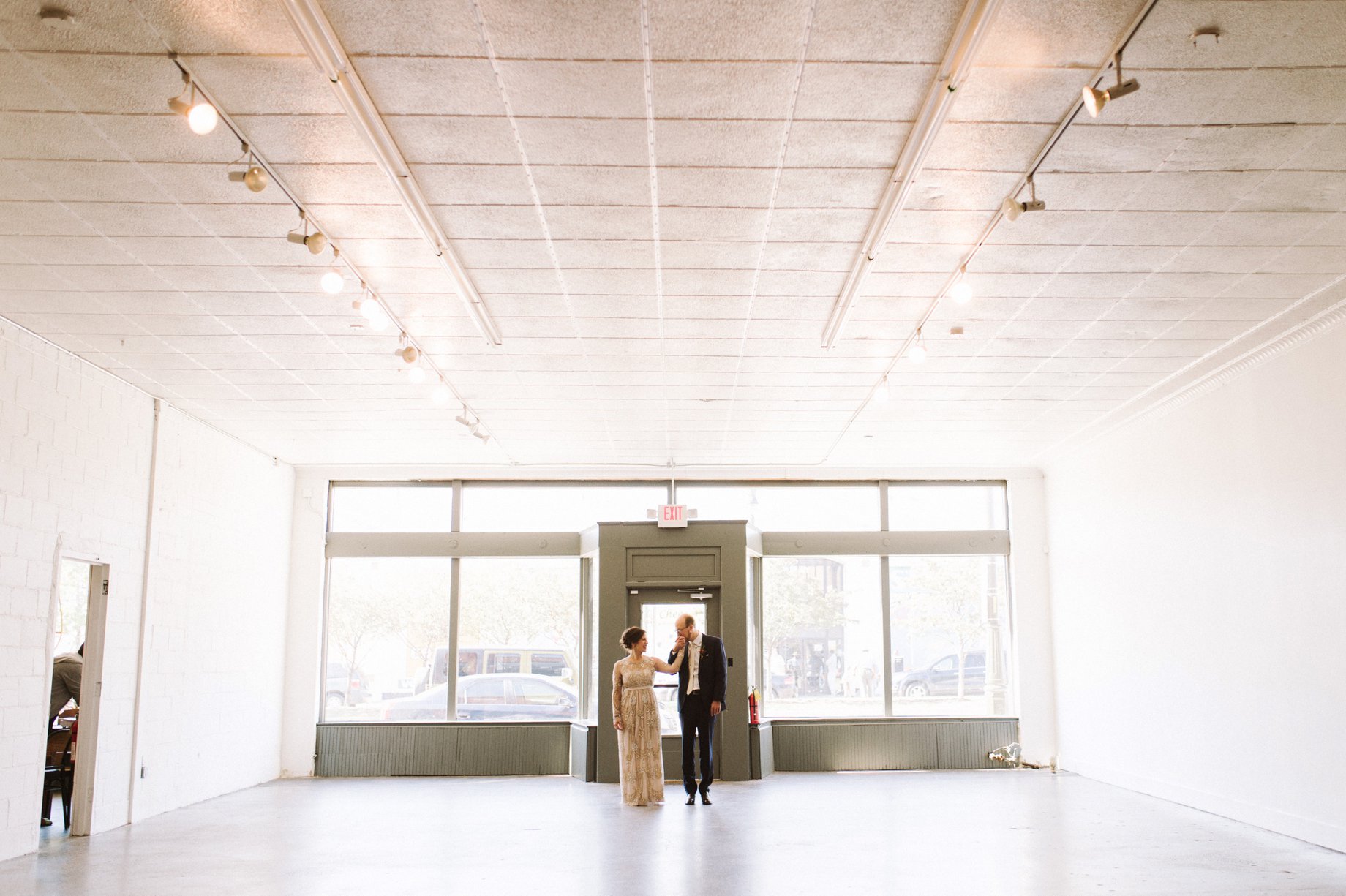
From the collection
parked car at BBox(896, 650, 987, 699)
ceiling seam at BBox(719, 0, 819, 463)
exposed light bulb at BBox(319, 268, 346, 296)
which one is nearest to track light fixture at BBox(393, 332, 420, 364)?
exposed light bulb at BBox(319, 268, 346, 296)

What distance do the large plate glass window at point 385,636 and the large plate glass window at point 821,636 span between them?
3.60m

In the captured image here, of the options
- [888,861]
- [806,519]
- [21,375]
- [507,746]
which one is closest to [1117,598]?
[806,519]

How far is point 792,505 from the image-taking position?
12.8 m

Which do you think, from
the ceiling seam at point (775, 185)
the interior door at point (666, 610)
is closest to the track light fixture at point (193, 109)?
the ceiling seam at point (775, 185)

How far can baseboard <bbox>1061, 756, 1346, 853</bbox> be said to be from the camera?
7078 mm

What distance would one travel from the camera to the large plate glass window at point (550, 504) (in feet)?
41.3

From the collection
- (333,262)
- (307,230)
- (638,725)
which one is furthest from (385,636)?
(307,230)

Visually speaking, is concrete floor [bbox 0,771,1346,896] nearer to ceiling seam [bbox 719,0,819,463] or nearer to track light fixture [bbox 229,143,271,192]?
ceiling seam [bbox 719,0,819,463]

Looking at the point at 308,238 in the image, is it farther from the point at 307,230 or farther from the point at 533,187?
the point at 533,187

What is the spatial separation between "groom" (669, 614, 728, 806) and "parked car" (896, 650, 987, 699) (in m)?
3.88

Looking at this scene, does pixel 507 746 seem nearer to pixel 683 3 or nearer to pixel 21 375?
pixel 21 375

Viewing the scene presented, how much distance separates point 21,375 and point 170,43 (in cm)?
428

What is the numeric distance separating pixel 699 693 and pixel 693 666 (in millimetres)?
227

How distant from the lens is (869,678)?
492 inches
